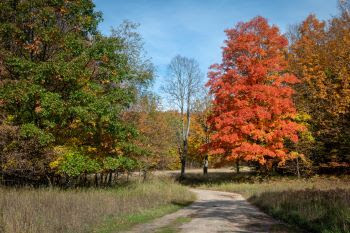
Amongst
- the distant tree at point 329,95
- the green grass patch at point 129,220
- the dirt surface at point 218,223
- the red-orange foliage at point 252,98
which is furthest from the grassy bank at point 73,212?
the distant tree at point 329,95

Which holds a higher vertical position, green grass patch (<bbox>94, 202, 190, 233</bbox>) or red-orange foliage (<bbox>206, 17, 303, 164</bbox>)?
red-orange foliage (<bbox>206, 17, 303, 164</bbox>)

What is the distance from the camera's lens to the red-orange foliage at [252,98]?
29391mm

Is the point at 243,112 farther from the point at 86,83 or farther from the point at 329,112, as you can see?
the point at 86,83

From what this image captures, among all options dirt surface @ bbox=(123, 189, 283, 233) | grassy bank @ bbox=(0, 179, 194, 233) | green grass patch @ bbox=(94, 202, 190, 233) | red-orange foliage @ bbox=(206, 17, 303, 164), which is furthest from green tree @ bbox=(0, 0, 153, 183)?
red-orange foliage @ bbox=(206, 17, 303, 164)

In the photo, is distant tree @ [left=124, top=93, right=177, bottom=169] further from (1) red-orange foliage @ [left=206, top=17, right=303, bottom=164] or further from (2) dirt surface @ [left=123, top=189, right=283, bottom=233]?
(2) dirt surface @ [left=123, top=189, right=283, bottom=233]

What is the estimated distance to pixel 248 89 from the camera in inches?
1192

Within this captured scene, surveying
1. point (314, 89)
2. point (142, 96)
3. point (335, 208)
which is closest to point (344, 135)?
point (314, 89)

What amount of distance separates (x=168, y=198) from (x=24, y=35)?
11166 millimetres

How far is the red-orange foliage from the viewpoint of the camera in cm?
2939

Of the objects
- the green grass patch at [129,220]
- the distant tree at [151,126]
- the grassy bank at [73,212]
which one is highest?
the distant tree at [151,126]

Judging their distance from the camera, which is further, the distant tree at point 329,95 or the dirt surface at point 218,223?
the distant tree at point 329,95

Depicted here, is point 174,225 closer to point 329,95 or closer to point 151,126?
point 151,126

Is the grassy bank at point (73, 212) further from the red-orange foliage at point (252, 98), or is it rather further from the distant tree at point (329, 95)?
the distant tree at point (329, 95)

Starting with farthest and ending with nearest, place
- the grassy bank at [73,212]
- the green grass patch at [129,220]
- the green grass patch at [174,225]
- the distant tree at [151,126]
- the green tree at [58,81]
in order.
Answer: the distant tree at [151,126] < the green tree at [58,81] < the green grass patch at [129,220] < the green grass patch at [174,225] < the grassy bank at [73,212]
